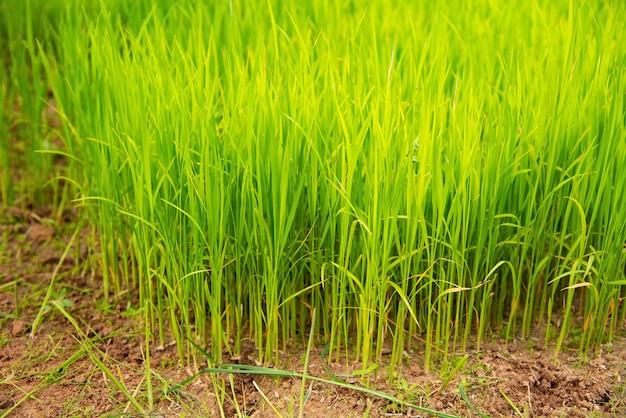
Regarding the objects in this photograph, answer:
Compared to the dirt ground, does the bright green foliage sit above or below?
above

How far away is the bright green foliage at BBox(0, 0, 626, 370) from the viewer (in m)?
1.87

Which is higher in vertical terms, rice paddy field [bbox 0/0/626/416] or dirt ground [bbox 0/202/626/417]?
rice paddy field [bbox 0/0/626/416]

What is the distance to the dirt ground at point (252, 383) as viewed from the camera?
1.91m

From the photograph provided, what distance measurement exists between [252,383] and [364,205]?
546 millimetres

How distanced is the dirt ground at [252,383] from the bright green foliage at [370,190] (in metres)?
0.08

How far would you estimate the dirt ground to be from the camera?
191 centimetres

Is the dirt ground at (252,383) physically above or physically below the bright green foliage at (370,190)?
below

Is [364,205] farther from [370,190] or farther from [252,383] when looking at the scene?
[252,383]

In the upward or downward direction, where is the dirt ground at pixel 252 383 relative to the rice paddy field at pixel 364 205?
downward

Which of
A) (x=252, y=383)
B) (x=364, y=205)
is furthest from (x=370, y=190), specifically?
(x=252, y=383)

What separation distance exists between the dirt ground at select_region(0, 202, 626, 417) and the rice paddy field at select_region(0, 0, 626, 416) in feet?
0.06

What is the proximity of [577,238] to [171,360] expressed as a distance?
1.14 meters

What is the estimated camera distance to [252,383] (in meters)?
1.99

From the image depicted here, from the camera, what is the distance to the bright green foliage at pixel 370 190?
6.13 feet
